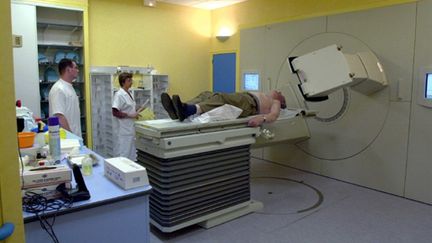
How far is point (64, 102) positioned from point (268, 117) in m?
2.19

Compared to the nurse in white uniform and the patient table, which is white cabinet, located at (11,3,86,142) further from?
the patient table

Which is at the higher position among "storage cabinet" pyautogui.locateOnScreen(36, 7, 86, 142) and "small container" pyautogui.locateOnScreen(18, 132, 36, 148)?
"storage cabinet" pyautogui.locateOnScreen(36, 7, 86, 142)

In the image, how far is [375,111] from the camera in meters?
3.96

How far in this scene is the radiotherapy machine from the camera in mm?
2682

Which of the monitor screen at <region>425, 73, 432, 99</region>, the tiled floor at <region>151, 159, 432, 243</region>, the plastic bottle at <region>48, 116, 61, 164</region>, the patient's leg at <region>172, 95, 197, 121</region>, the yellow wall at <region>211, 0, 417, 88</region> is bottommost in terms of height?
the tiled floor at <region>151, 159, 432, 243</region>

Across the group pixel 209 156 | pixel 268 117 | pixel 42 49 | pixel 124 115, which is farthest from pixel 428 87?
pixel 42 49

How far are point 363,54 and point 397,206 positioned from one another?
5.62ft

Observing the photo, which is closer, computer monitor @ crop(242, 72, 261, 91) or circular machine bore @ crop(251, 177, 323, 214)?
circular machine bore @ crop(251, 177, 323, 214)

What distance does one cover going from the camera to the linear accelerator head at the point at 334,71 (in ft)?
10.9

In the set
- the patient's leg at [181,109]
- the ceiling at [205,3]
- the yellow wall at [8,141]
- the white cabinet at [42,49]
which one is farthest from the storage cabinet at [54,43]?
the yellow wall at [8,141]

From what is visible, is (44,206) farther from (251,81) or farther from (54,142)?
(251,81)

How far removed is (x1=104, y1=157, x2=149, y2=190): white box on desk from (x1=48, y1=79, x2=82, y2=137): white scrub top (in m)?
1.93

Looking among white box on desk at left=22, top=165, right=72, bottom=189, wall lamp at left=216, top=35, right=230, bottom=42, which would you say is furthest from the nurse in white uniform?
white box on desk at left=22, top=165, right=72, bottom=189

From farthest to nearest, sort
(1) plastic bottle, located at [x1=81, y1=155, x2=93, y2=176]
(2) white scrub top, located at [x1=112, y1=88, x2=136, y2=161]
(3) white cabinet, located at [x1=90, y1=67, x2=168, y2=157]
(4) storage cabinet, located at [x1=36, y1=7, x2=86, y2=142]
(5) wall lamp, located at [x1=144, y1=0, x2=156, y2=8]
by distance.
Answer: (5) wall lamp, located at [x1=144, y1=0, x2=156, y2=8], (3) white cabinet, located at [x1=90, y1=67, x2=168, y2=157], (4) storage cabinet, located at [x1=36, y1=7, x2=86, y2=142], (2) white scrub top, located at [x1=112, y1=88, x2=136, y2=161], (1) plastic bottle, located at [x1=81, y1=155, x2=93, y2=176]
